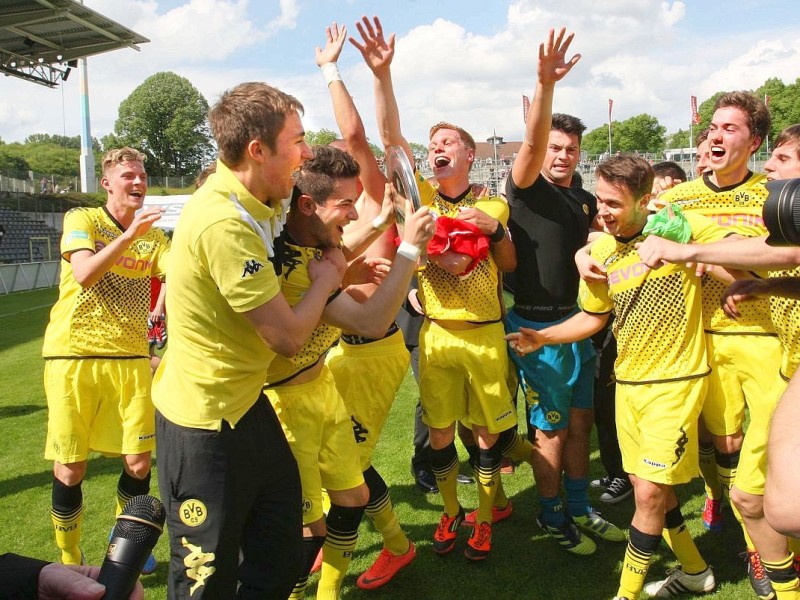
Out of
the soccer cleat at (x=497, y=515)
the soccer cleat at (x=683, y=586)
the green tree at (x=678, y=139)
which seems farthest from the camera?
the green tree at (x=678, y=139)

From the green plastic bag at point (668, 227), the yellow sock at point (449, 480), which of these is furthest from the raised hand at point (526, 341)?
the green plastic bag at point (668, 227)

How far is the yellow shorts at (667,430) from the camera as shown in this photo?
307 cm

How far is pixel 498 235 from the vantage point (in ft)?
12.2

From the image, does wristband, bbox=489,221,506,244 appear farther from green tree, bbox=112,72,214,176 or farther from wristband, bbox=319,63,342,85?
green tree, bbox=112,72,214,176

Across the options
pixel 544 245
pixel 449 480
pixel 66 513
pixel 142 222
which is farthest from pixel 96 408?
pixel 544 245

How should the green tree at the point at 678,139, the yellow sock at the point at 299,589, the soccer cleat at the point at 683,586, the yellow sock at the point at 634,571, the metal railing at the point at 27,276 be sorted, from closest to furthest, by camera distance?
the yellow sock at the point at 299,589, the yellow sock at the point at 634,571, the soccer cleat at the point at 683,586, the metal railing at the point at 27,276, the green tree at the point at 678,139

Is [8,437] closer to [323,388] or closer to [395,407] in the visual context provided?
[395,407]

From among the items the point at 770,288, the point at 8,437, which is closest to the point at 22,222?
the point at 8,437

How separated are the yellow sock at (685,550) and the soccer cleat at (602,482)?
1388mm

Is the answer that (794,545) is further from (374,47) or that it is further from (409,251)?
(374,47)

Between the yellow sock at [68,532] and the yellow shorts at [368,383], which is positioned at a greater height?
the yellow shorts at [368,383]

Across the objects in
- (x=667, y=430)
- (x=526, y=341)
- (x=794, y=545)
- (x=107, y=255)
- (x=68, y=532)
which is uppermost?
(x=107, y=255)

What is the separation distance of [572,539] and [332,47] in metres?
3.18

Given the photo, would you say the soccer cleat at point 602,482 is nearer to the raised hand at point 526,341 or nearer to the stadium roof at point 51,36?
the raised hand at point 526,341
